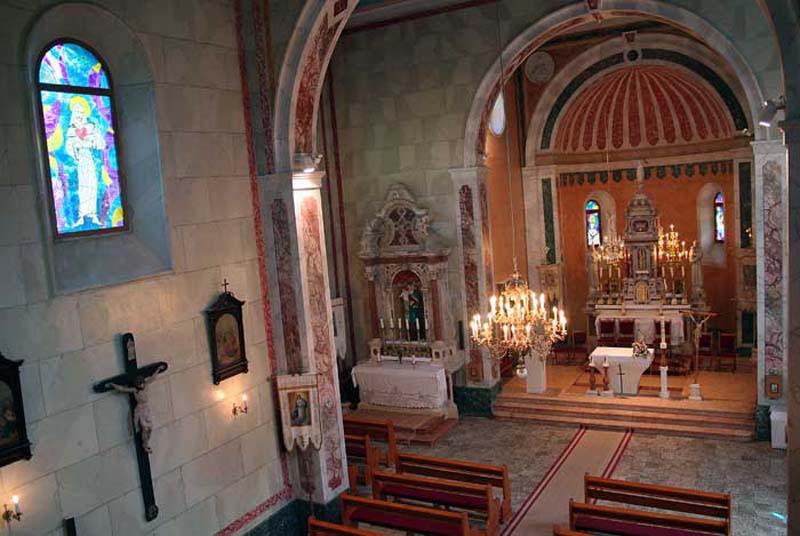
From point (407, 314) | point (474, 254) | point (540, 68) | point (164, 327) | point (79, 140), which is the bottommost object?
point (407, 314)

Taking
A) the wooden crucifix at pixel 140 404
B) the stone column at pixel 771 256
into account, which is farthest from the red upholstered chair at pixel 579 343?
the wooden crucifix at pixel 140 404

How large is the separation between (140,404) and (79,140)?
301 centimetres

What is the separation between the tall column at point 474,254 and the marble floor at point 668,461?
126 cm

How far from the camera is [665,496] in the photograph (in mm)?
9344

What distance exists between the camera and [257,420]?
9898mm

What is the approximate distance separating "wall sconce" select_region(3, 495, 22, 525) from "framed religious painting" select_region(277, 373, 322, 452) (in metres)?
3.85

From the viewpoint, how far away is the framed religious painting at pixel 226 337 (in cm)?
918

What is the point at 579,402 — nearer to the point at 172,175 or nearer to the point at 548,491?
the point at 548,491

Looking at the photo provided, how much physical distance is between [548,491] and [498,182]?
8212 millimetres

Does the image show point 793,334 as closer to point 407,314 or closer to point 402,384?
point 402,384

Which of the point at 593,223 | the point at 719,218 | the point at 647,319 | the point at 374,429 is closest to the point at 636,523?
the point at 374,429

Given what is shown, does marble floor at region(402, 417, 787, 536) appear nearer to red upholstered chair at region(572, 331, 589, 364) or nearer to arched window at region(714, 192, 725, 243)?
red upholstered chair at region(572, 331, 589, 364)

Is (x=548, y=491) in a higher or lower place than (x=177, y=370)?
lower

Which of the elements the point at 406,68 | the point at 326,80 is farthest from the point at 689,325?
the point at 326,80
